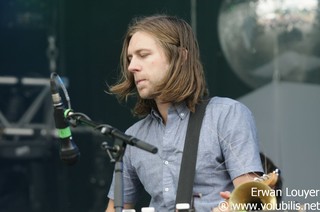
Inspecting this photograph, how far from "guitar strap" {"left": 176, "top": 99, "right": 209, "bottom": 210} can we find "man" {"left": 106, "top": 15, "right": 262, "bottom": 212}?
0.03 m

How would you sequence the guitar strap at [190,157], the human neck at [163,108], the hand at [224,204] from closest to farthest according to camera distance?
1. the hand at [224,204]
2. the guitar strap at [190,157]
3. the human neck at [163,108]

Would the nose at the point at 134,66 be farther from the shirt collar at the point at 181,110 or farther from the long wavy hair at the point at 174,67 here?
the shirt collar at the point at 181,110

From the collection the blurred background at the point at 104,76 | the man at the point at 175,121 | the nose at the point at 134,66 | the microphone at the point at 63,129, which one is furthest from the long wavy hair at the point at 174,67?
the blurred background at the point at 104,76

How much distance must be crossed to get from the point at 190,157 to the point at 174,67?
417 mm

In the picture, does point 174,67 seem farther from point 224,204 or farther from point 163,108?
point 224,204

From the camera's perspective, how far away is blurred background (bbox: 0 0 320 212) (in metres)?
6.77

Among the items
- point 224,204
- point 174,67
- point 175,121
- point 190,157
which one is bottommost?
point 224,204

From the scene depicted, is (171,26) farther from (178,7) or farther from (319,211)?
(178,7)

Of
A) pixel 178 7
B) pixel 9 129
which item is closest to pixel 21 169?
pixel 9 129

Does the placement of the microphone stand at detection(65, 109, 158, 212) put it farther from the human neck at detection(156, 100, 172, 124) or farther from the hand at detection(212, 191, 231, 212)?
the human neck at detection(156, 100, 172, 124)

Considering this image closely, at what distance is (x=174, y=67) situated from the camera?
4246 mm

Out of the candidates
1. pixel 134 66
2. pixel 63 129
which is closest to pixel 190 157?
pixel 134 66

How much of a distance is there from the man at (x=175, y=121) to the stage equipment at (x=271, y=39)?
2.48 m

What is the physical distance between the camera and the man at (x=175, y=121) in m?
4.14
